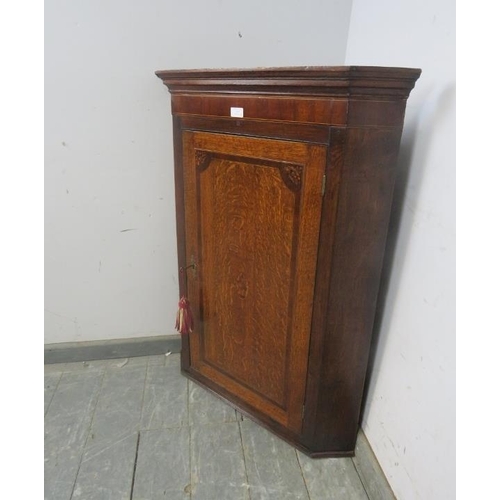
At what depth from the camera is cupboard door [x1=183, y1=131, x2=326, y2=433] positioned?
3.24 ft

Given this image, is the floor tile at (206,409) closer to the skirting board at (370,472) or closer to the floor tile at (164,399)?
the floor tile at (164,399)

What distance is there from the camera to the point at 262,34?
4.16 feet

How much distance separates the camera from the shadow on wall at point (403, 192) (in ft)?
2.89

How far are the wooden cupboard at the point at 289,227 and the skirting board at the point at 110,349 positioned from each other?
341mm

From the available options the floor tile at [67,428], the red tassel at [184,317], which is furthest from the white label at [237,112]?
the floor tile at [67,428]

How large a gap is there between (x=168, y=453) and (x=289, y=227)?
2.79 feet

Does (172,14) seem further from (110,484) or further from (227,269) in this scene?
(110,484)

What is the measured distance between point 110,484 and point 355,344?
854 mm

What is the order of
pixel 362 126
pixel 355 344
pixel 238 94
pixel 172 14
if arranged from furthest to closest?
pixel 172 14, pixel 355 344, pixel 238 94, pixel 362 126

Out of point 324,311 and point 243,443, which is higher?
point 324,311

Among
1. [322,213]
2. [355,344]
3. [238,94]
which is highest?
[238,94]

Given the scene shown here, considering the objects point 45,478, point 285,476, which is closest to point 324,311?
point 285,476

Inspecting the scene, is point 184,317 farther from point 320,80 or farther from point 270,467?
point 320,80

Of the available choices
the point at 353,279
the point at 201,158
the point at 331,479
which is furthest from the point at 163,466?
the point at 201,158
